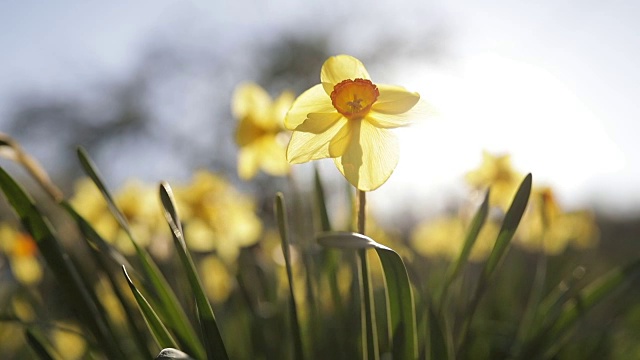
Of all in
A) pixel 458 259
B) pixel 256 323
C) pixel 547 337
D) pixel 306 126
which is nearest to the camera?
pixel 306 126

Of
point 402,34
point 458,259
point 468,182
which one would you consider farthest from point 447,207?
point 402,34

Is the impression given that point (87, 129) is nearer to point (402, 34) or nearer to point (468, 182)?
point (402, 34)

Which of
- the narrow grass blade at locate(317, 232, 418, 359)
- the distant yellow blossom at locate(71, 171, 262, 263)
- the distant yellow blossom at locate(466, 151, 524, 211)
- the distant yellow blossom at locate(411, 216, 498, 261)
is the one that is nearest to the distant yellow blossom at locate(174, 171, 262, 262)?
the distant yellow blossom at locate(71, 171, 262, 263)

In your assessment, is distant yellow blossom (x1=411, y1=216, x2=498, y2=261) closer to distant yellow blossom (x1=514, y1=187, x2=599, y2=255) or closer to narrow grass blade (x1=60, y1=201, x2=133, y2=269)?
distant yellow blossom (x1=514, y1=187, x2=599, y2=255)

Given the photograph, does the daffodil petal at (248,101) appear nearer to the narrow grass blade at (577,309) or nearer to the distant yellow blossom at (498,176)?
the distant yellow blossom at (498,176)

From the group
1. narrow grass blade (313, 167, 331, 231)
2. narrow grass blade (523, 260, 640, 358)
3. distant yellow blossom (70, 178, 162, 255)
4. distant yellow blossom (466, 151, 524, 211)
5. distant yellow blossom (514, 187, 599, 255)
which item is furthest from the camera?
distant yellow blossom (70, 178, 162, 255)

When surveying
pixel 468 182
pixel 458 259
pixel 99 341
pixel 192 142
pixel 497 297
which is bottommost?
pixel 497 297

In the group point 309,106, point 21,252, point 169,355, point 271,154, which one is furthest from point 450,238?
point 169,355

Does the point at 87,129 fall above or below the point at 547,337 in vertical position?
above
